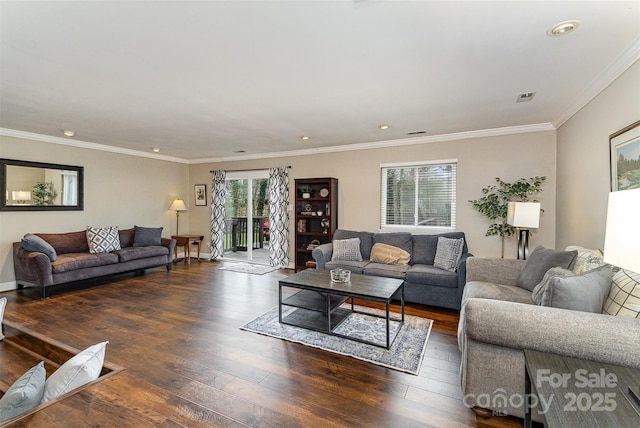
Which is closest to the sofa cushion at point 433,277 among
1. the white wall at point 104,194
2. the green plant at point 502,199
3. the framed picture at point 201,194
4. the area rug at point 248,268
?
the green plant at point 502,199

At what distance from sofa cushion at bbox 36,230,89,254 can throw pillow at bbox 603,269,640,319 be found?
668 cm

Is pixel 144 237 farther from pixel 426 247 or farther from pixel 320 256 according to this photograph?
pixel 426 247

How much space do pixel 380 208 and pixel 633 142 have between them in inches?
134

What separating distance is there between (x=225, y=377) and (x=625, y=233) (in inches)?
97.6

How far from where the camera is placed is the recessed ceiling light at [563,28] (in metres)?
1.84

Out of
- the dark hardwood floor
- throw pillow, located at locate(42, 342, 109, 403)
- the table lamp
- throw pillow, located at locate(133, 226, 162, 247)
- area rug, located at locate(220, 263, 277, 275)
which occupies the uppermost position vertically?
the table lamp

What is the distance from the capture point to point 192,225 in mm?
7477

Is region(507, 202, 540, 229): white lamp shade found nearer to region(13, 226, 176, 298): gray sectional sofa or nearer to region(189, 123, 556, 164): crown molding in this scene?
region(189, 123, 556, 164): crown molding

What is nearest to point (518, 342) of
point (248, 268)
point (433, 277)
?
point (433, 277)

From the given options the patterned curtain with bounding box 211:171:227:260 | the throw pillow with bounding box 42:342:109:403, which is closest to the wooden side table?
the patterned curtain with bounding box 211:171:227:260

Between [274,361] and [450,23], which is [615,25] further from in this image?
[274,361]

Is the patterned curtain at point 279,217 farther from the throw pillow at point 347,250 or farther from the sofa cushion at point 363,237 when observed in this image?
the throw pillow at point 347,250

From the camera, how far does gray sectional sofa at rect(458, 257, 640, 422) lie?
141cm

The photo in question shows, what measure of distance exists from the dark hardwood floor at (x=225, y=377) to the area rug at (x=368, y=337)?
87mm
